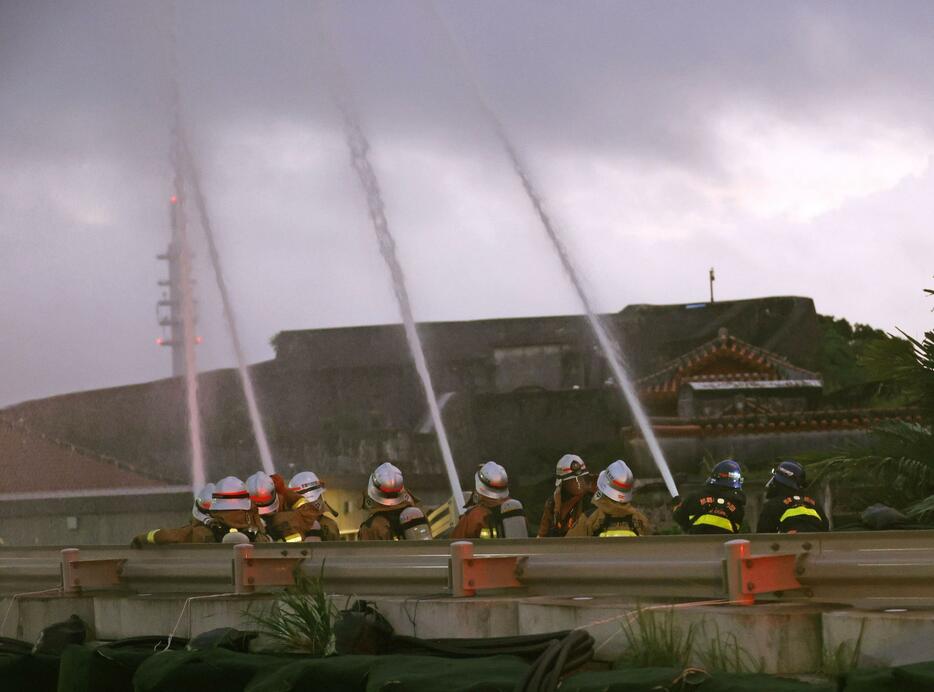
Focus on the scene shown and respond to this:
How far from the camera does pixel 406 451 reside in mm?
38500

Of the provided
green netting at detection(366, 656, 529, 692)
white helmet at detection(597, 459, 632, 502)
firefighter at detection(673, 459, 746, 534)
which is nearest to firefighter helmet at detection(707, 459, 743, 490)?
firefighter at detection(673, 459, 746, 534)

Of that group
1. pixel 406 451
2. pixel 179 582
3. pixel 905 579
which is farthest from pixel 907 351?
pixel 406 451

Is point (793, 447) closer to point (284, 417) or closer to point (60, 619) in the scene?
point (284, 417)

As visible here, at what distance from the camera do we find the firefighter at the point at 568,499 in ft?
47.5

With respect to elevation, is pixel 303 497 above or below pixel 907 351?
below

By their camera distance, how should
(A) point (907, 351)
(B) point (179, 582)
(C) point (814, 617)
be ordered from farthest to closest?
(A) point (907, 351) < (B) point (179, 582) < (C) point (814, 617)

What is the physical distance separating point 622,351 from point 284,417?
8.96m

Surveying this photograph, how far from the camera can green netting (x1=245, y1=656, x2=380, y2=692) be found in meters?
7.11

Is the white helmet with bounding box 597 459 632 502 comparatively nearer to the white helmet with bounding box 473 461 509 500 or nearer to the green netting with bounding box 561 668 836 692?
the white helmet with bounding box 473 461 509 500

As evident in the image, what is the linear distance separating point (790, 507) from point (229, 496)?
4.50m

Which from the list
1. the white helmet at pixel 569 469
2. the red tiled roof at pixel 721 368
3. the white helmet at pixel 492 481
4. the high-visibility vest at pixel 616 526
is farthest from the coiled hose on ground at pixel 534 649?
the red tiled roof at pixel 721 368

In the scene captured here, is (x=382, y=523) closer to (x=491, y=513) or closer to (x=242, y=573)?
(x=491, y=513)

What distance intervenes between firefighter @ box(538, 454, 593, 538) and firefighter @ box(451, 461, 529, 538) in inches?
17.9

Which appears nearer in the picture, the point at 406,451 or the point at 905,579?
the point at 905,579
